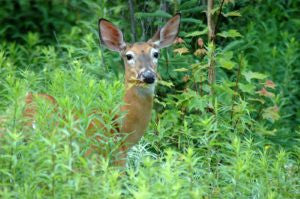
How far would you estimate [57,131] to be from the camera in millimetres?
5320

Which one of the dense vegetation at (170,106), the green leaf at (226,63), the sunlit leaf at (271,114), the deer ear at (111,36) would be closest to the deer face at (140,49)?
the deer ear at (111,36)

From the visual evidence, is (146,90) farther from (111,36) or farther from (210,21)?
(210,21)

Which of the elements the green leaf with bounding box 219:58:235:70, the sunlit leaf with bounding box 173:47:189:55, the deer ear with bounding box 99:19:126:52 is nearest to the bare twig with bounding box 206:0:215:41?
the sunlit leaf with bounding box 173:47:189:55

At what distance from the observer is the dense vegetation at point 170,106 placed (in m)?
4.98

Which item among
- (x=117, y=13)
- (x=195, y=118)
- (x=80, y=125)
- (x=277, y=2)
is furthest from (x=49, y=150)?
(x=277, y=2)

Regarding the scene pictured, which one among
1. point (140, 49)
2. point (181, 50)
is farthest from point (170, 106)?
point (140, 49)

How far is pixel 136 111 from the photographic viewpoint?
6.36m

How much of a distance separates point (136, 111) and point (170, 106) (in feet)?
3.38

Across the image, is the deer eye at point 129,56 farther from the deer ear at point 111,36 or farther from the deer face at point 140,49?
the deer ear at point 111,36

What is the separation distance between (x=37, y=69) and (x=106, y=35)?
1.87 metres

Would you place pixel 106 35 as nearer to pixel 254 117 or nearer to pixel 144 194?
pixel 254 117

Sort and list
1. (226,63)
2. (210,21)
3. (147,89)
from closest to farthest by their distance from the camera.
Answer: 1. (147,89)
2. (226,63)
3. (210,21)

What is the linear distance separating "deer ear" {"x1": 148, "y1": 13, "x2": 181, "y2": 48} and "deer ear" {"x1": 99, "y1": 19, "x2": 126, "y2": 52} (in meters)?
0.24

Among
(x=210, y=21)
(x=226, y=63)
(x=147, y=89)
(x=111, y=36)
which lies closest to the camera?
(x=147, y=89)
